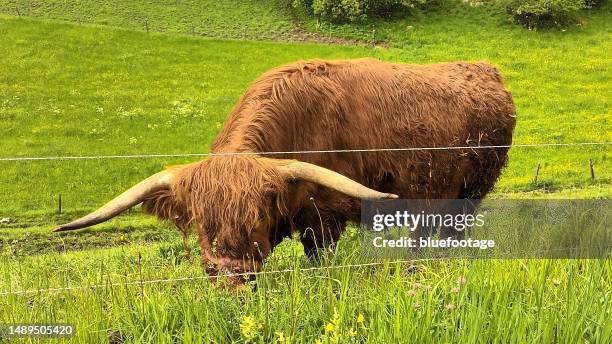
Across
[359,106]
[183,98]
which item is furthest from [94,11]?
[359,106]

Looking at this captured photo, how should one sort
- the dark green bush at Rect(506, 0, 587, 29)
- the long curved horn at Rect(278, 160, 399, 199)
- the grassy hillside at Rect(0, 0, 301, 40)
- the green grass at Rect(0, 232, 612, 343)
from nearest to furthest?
1. the green grass at Rect(0, 232, 612, 343)
2. the long curved horn at Rect(278, 160, 399, 199)
3. the grassy hillside at Rect(0, 0, 301, 40)
4. the dark green bush at Rect(506, 0, 587, 29)

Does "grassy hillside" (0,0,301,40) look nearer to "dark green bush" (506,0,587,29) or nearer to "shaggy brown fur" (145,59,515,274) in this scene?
"dark green bush" (506,0,587,29)

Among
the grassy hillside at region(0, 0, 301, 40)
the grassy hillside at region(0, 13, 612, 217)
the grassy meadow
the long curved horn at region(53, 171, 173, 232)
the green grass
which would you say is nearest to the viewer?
the green grass

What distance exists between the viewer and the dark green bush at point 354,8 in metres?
33.3

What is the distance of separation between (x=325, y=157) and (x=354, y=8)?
98.9 feet

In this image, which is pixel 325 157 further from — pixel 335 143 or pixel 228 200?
pixel 228 200

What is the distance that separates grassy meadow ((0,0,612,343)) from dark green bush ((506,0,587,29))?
39.2 inches

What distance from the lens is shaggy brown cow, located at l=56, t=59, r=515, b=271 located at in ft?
11.5

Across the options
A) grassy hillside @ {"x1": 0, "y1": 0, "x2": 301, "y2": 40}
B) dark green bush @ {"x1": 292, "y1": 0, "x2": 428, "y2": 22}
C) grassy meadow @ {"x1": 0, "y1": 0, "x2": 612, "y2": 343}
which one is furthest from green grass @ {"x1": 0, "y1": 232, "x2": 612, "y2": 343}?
dark green bush @ {"x1": 292, "y1": 0, "x2": 428, "y2": 22}

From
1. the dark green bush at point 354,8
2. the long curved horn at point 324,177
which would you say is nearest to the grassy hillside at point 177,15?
the dark green bush at point 354,8

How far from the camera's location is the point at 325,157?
4.82m

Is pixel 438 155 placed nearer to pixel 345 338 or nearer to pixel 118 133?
pixel 345 338

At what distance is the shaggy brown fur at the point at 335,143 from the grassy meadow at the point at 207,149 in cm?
39

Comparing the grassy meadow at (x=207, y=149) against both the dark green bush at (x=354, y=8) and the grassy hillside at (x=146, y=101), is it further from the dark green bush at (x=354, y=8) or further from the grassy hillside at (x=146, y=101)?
the dark green bush at (x=354, y=8)
